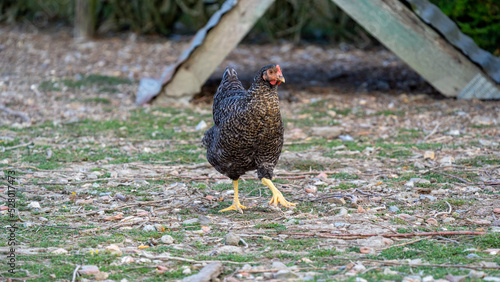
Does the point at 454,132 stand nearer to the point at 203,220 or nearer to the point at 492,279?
the point at 203,220

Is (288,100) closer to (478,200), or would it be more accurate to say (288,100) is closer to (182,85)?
(182,85)

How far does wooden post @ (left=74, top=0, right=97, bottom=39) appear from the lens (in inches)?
522

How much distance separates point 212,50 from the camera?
800 centimetres

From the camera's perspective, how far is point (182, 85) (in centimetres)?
822

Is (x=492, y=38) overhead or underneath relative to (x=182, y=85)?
overhead

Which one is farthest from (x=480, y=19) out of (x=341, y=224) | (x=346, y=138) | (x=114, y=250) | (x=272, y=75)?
(x=114, y=250)

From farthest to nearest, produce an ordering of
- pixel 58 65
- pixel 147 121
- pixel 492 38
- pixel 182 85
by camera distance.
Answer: pixel 58 65
pixel 492 38
pixel 182 85
pixel 147 121

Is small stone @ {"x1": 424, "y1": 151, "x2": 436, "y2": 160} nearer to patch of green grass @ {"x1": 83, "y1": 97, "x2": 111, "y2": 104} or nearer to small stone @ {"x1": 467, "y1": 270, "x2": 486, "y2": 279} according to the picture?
small stone @ {"x1": 467, "y1": 270, "x2": 486, "y2": 279}

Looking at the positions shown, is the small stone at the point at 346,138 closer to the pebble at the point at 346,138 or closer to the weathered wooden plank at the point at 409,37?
the pebble at the point at 346,138

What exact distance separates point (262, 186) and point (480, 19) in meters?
5.78

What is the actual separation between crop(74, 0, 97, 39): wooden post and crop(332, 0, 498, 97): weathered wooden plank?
7.58 m

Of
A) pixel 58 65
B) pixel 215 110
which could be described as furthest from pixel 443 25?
pixel 58 65

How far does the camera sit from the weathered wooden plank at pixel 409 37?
7.64 metres

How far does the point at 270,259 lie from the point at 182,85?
17.0 feet
